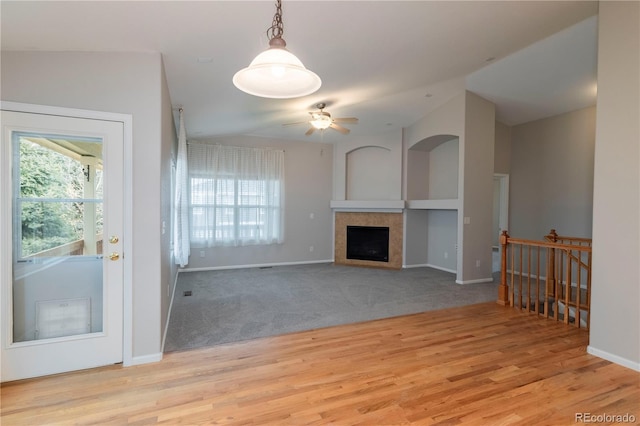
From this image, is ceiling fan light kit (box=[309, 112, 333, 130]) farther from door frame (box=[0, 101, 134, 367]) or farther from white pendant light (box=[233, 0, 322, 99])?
white pendant light (box=[233, 0, 322, 99])

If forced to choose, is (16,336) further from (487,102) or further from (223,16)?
(487,102)

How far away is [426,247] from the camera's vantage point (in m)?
7.08

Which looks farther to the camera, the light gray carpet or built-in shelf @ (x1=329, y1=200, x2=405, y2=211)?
built-in shelf @ (x1=329, y1=200, x2=405, y2=211)

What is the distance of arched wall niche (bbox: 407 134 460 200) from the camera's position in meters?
6.42

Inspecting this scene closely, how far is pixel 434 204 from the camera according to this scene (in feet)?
20.1

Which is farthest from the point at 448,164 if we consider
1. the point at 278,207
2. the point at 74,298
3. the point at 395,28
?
the point at 74,298

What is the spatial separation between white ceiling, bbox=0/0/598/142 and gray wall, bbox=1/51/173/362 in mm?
116

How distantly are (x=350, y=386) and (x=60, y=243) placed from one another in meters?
2.51

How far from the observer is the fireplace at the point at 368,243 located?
6988 millimetres

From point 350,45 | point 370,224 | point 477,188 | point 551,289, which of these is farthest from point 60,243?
point 551,289

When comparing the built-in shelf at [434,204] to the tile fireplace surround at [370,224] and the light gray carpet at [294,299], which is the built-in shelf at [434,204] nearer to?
the tile fireplace surround at [370,224]

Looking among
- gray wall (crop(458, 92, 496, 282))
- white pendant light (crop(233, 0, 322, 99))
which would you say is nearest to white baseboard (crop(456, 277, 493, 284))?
gray wall (crop(458, 92, 496, 282))

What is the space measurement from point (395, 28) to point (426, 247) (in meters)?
5.31

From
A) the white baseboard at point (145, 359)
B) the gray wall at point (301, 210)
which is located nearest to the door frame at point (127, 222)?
the white baseboard at point (145, 359)
